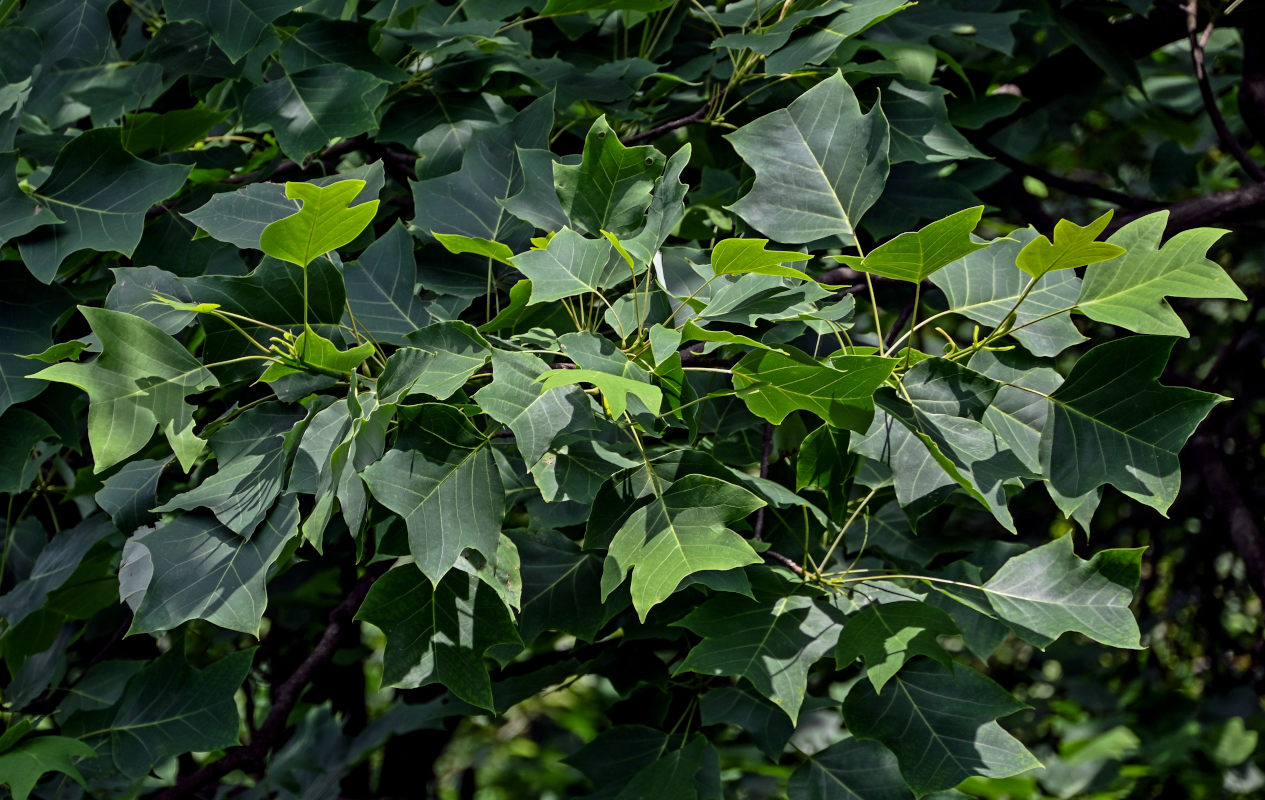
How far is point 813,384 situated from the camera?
0.98m

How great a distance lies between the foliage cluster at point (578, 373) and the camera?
1020 mm

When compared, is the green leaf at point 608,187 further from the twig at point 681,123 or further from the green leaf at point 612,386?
the twig at point 681,123

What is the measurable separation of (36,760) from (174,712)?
20cm

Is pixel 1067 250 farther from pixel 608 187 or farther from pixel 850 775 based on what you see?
pixel 850 775

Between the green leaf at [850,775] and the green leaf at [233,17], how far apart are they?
1.19 metres

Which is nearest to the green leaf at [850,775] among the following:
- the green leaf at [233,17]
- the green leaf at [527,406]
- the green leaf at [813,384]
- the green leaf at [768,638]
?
the green leaf at [768,638]

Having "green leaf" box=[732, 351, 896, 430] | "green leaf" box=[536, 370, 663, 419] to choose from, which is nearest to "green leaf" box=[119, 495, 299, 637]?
"green leaf" box=[536, 370, 663, 419]

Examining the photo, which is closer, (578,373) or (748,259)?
(578,373)

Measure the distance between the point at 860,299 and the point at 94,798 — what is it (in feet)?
5.31

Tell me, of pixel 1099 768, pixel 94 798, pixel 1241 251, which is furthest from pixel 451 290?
pixel 1241 251

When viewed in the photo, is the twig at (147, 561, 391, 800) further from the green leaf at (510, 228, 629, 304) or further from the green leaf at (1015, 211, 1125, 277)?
the green leaf at (1015, 211, 1125, 277)

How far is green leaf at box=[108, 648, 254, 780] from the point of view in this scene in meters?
1.58

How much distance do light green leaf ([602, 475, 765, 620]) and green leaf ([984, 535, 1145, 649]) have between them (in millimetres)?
371

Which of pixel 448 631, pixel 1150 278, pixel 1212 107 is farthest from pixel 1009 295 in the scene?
pixel 1212 107
